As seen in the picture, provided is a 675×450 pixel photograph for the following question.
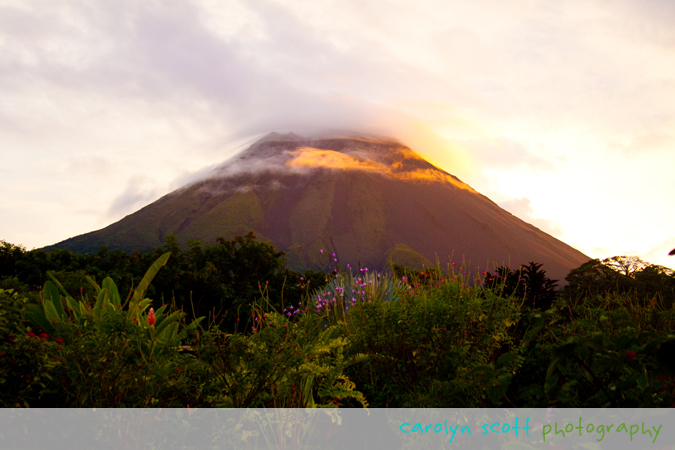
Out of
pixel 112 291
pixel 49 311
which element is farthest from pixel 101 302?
pixel 112 291

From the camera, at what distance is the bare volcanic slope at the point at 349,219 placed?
13738 cm

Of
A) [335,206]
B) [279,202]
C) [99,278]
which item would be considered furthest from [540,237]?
[99,278]

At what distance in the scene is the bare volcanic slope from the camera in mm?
137375

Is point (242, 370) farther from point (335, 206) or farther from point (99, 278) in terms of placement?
point (335, 206)

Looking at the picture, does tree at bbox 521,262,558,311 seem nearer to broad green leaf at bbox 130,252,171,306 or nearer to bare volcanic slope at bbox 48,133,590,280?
broad green leaf at bbox 130,252,171,306

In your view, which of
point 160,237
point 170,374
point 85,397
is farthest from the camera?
point 160,237

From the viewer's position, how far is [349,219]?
155000 millimetres
